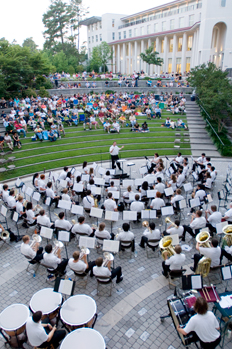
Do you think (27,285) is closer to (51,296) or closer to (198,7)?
(51,296)

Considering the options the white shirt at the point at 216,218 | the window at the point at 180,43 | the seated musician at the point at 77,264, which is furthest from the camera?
the window at the point at 180,43

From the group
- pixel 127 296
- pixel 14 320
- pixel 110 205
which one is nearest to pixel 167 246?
pixel 127 296

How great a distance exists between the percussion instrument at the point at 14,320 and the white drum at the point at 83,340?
50.9 inches

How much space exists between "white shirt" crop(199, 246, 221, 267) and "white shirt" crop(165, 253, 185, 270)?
32.2 inches

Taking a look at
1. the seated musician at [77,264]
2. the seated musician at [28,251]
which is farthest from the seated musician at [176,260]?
the seated musician at [28,251]

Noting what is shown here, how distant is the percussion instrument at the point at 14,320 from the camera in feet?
18.2

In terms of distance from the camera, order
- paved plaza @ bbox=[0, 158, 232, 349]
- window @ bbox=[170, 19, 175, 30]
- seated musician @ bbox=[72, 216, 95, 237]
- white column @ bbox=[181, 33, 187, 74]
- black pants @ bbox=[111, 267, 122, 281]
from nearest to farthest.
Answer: paved plaza @ bbox=[0, 158, 232, 349] → black pants @ bbox=[111, 267, 122, 281] → seated musician @ bbox=[72, 216, 95, 237] → white column @ bbox=[181, 33, 187, 74] → window @ bbox=[170, 19, 175, 30]

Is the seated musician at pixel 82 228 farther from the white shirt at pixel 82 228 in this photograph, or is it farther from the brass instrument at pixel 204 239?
the brass instrument at pixel 204 239

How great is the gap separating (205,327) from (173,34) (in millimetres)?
58870

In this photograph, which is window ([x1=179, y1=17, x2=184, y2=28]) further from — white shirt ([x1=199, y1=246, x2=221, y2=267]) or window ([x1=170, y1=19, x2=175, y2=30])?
white shirt ([x1=199, y1=246, x2=221, y2=267])

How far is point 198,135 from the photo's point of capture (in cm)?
2483

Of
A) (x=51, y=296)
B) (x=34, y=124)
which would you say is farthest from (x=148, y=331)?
(x=34, y=124)

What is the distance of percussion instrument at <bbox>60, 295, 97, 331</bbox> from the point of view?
5543 millimetres

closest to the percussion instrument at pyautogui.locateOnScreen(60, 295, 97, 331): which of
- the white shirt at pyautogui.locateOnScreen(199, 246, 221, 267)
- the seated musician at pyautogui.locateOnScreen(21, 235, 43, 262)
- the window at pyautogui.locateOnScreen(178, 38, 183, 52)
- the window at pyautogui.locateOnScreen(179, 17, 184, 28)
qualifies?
the seated musician at pyautogui.locateOnScreen(21, 235, 43, 262)
